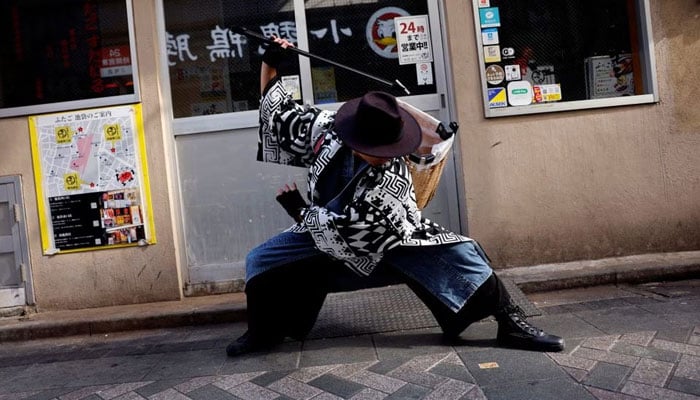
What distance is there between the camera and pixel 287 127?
12.5 feet

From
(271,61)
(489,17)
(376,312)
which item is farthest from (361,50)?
(376,312)

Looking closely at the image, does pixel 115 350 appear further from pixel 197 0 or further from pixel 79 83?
pixel 197 0

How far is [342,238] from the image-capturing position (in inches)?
140

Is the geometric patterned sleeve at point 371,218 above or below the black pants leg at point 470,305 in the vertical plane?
above

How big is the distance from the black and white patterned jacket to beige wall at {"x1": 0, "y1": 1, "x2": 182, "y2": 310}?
205 centimetres

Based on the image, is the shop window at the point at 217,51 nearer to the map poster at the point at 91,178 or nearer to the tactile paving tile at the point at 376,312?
the map poster at the point at 91,178

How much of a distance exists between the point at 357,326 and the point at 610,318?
1687 mm

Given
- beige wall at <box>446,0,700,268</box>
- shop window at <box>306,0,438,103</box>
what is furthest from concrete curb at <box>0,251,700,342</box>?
shop window at <box>306,0,438,103</box>

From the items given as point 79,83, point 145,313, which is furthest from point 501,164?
point 79,83

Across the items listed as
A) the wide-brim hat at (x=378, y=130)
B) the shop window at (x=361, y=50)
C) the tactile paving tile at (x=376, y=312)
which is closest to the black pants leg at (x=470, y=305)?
the tactile paving tile at (x=376, y=312)

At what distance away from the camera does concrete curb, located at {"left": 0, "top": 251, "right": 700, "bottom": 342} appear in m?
5.12

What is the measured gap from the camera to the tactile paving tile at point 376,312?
4.41m

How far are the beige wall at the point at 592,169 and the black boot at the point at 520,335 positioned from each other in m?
1.91

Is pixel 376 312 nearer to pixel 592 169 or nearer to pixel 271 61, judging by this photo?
pixel 271 61
